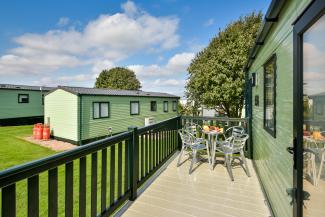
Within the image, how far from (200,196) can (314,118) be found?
7.21 feet

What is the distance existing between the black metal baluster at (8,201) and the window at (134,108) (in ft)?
42.0

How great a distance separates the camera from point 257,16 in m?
14.2

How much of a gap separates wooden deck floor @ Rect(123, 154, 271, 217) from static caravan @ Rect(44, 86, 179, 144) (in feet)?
26.1

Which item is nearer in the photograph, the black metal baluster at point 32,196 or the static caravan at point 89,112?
the black metal baluster at point 32,196

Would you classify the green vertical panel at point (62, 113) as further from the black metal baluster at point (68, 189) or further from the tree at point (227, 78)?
the black metal baluster at point (68, 189)

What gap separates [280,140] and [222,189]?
1.49 m

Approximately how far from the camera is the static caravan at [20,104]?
17.1 meters

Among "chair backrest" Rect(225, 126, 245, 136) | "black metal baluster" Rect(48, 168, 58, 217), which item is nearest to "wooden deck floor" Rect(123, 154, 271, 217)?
"chair backrest" Rect(225, 126, 245, 136)

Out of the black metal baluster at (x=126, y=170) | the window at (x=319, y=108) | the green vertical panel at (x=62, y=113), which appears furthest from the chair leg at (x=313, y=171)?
the green vertical panel at (x=62, y=113)

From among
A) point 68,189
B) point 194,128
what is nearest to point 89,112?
point 194,128

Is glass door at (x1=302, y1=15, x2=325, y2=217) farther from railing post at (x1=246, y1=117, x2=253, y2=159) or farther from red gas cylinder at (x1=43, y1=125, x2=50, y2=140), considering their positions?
red gas cylinder at (x1=43, y1=125, x2=50, y2=140)

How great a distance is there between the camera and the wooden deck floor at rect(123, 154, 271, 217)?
2.75 meters

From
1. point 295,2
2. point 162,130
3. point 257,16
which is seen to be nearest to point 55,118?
point 162,130

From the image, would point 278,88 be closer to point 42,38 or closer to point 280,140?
point 280,140
